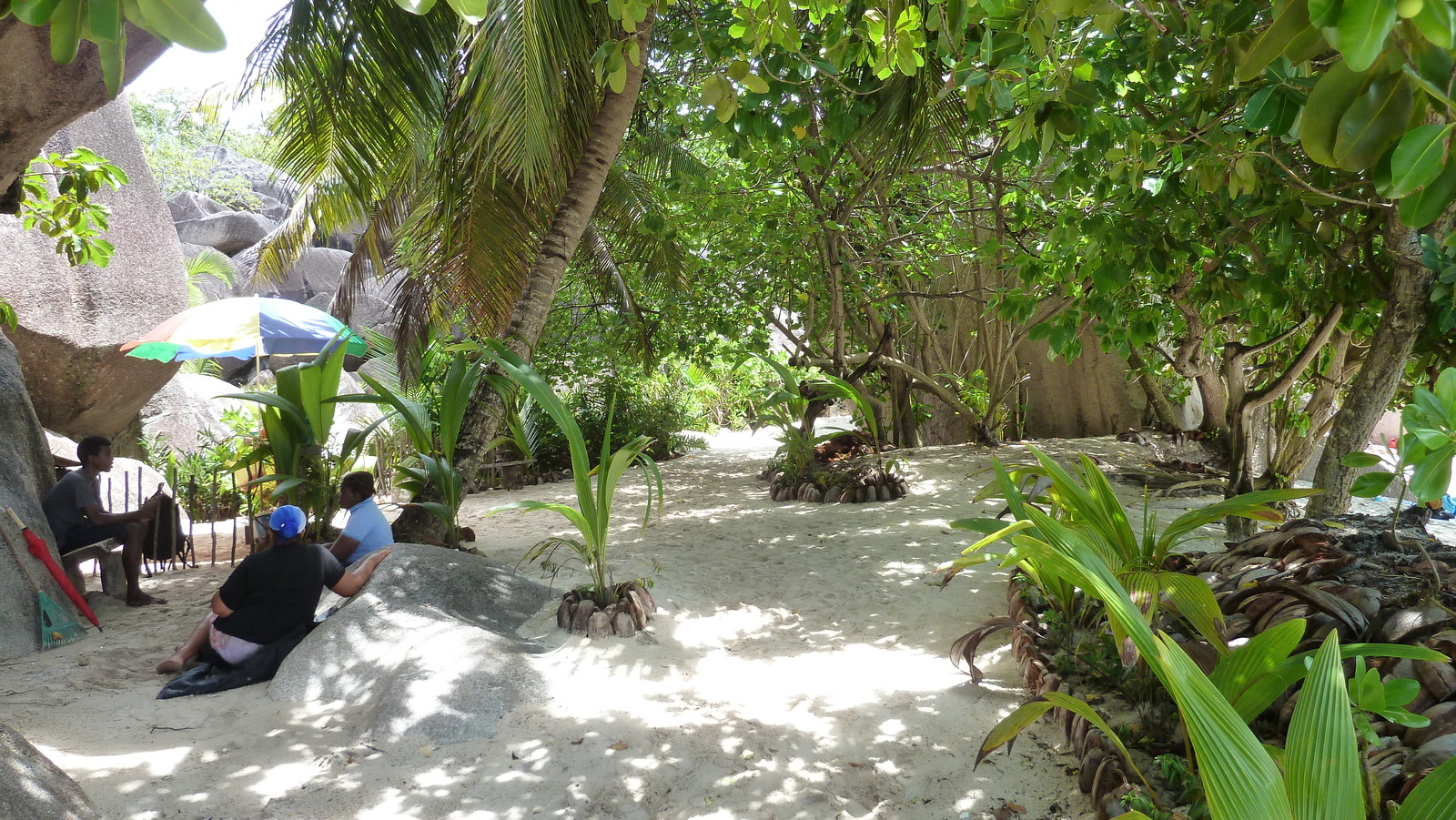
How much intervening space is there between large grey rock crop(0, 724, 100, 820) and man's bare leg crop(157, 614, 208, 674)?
146 cm

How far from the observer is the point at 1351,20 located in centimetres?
79

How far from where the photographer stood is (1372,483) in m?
1.79

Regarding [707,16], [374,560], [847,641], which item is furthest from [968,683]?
[707,16]

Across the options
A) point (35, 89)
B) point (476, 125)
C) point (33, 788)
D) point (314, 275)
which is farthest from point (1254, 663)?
point (314, 275)

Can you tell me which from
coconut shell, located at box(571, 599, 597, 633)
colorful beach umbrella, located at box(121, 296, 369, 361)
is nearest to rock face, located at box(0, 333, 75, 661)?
A: colorful beach umbrella, located at box(121, 296, 369, 361)

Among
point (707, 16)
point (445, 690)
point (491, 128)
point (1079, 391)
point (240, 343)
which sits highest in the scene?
point (707, 16)

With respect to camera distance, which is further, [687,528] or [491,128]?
[687,528]

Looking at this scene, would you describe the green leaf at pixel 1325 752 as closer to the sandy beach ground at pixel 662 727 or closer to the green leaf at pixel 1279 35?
the sandy beach ground at pixel 662 727

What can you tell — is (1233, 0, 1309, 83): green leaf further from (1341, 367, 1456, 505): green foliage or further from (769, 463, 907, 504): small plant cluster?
(769, 463, 907, 504): small plant cluster

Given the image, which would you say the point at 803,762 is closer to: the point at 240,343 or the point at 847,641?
the point at 847,641

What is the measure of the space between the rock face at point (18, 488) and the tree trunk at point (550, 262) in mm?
1833

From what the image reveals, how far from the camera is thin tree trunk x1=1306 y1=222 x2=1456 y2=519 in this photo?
3193 millimetres

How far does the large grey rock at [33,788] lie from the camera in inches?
79.0

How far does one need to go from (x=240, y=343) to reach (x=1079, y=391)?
8.64 m
